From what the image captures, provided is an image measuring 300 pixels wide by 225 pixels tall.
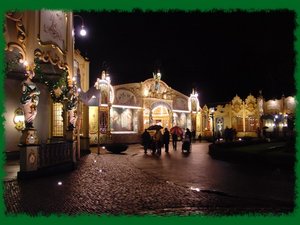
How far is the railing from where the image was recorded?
11.6 metres

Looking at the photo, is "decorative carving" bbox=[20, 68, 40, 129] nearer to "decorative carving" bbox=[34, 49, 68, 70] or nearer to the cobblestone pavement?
"decorative carving" bbox=[34, 49, 68, 70]

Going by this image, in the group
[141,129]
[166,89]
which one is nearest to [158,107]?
[166,89]

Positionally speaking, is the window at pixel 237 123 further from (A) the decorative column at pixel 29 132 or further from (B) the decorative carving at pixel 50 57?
(A) the decorative column at pixel 29 132

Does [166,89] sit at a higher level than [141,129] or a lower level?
higher

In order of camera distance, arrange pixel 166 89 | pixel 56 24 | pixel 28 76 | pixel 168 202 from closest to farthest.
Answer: pixel 168 202, pixel 28 76, pixel 56 24, pixel 166 89

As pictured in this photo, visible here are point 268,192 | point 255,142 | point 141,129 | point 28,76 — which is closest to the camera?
point 268,192

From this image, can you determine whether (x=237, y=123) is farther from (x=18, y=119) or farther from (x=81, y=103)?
(x=18, y=119)

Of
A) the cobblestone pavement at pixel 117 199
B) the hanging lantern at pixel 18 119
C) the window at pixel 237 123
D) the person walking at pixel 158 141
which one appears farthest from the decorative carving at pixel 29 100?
the window at pixel 237 123

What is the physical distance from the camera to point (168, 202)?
7.59 metres

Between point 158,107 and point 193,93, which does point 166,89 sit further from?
point 193,93

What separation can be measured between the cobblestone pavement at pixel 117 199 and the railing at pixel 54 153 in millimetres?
1077

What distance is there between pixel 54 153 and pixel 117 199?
5277 mm

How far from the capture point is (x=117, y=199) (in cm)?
781

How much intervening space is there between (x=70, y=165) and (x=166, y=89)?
923 inches
